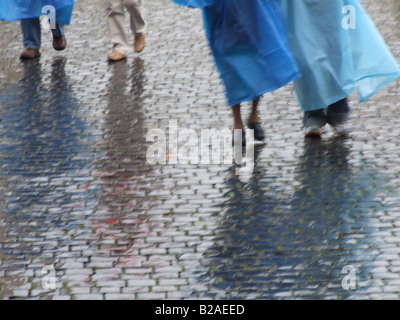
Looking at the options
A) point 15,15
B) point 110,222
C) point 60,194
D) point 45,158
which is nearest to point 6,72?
point 15,15

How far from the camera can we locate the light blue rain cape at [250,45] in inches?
272

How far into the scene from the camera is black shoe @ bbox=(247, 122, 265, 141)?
7324 millimetres

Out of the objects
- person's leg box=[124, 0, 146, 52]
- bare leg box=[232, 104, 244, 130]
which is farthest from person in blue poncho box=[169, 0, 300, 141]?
person's leg box=[124, 0, 146, 52]

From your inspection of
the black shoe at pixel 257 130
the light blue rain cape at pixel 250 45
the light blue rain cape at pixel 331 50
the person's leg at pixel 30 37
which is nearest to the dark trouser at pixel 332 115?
the light blue rain cape at pixel 331 50

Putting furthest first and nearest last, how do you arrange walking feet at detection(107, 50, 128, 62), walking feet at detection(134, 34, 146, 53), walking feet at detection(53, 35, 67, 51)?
1. walking feet at detection(53, 35, 67, 51)
2. walking feet at detection(134, 34, 146, 53)
3. walking feet at detection(107, 50, 128, 62)

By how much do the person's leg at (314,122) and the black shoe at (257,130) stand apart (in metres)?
0.36

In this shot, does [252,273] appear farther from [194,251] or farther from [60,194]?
[60,194]

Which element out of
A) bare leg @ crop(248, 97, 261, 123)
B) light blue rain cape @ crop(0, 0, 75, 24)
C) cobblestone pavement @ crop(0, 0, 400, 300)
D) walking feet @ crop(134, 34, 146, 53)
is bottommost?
cobblestone pavement @ crop(0, 0, 400, 300)

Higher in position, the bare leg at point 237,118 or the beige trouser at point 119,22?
the beige trouser at point 119,22

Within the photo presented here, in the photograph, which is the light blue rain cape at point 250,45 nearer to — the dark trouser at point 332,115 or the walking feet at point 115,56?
the dark trouser at point 332,115

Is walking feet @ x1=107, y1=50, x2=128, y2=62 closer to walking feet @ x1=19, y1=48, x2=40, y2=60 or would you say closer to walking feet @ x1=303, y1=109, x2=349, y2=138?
walking feet @ x1=19, y1=48, x2=40, y2=60

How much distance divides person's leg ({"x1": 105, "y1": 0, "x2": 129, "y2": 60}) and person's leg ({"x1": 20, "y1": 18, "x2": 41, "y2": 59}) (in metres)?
0.80

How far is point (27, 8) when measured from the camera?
31.4 feet

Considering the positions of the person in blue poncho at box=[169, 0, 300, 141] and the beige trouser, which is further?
the beige trouser
